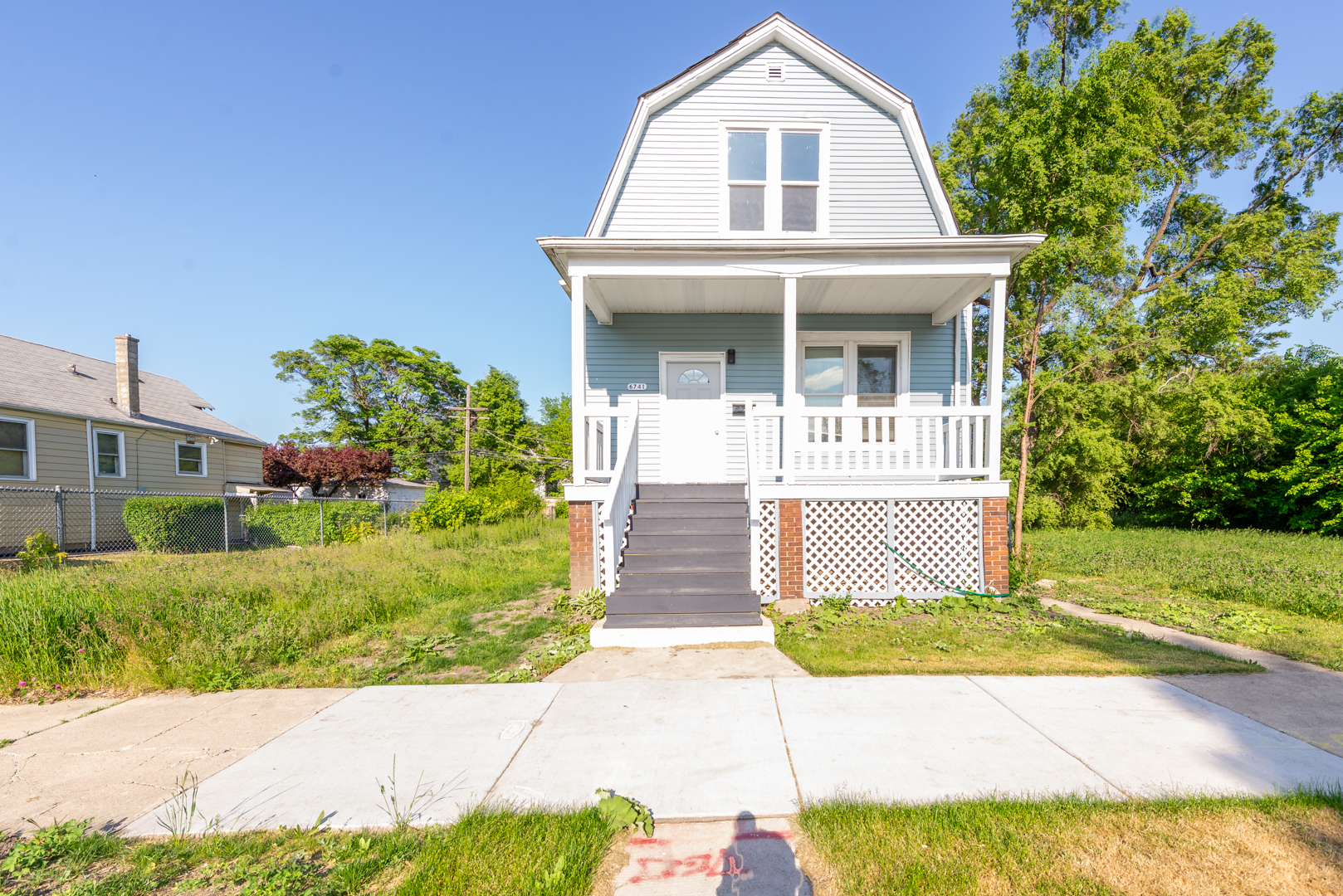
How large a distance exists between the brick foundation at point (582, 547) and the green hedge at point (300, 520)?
1234 cm

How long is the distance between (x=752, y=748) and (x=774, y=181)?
865 cm

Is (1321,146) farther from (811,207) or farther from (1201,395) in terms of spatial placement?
(811,207)

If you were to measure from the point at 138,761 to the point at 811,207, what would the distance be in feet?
32.6

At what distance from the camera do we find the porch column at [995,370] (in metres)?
7.77

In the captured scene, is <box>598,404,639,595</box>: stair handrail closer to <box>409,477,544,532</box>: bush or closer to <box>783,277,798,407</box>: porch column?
<box>783,277,798,407</box>: porch column

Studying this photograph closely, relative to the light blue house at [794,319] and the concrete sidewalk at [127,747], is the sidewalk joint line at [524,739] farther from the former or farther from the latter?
the light blue house at [794,319]

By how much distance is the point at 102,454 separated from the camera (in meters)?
16.8

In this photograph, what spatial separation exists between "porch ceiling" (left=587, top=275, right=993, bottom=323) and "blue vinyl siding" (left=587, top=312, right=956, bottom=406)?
0.42 ft

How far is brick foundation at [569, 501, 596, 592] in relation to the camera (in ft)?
24.4

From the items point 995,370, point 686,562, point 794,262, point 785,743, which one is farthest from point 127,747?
point 995,370

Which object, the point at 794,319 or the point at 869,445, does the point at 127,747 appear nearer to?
the point at 794,319

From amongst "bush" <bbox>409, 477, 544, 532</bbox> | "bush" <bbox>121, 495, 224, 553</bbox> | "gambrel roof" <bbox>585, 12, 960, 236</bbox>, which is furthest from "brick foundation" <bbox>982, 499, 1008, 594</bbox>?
"bush" <bbox>121, 495, 224, 553</bbox>

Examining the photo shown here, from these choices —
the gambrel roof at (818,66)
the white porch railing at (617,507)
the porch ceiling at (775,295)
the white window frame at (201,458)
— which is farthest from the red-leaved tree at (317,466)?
the white porch railing at (617,507)

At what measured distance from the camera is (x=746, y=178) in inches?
385
